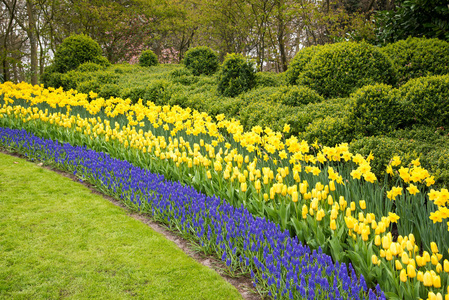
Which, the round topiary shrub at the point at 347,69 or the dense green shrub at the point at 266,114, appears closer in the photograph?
the dense green shrub at the point at 266,114

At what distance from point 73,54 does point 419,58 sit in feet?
40.3

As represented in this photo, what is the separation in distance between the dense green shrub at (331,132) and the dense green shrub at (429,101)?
2.65 feet

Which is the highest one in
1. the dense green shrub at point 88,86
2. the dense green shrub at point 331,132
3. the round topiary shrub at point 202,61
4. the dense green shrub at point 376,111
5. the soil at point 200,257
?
the round topiary shrub at point 202,61

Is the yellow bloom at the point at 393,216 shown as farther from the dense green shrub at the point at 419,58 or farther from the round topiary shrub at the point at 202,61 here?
the round topiary shrub at the point at 202,61

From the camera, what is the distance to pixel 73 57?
43.9 ft

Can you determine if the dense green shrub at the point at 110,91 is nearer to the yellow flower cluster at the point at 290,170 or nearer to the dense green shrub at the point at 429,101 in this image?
the yellow flower cluster at the point at 290,170

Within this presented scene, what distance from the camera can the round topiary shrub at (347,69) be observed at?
237 inches

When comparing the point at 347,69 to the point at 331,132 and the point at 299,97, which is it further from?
the point at 331,132

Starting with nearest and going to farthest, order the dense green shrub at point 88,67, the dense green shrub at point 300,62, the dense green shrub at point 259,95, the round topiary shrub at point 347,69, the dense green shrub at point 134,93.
Result: the round topiary shrub at point 347,69 → the dense green shrub at point 259,95 → the dense green shrub at point 300,62 → the dense green shrub at point 134,93 → the dense green shrub at point 88,67

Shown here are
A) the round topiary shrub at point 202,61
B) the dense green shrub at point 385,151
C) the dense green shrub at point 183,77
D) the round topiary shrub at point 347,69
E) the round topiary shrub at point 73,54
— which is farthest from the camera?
the round topiary shrub at point 73,54

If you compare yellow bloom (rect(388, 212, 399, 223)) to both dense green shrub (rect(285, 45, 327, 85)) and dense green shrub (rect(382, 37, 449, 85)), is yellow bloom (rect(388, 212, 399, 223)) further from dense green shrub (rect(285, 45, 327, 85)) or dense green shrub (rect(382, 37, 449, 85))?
dense green shrub (rect(285, 45, 327, 85))

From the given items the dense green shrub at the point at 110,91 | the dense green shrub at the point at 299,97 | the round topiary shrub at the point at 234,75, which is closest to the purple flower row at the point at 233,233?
the dense green shrub at the point at 299,97

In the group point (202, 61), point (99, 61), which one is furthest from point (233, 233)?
point (99, 61)

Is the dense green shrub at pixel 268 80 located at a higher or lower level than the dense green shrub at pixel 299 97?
higher
